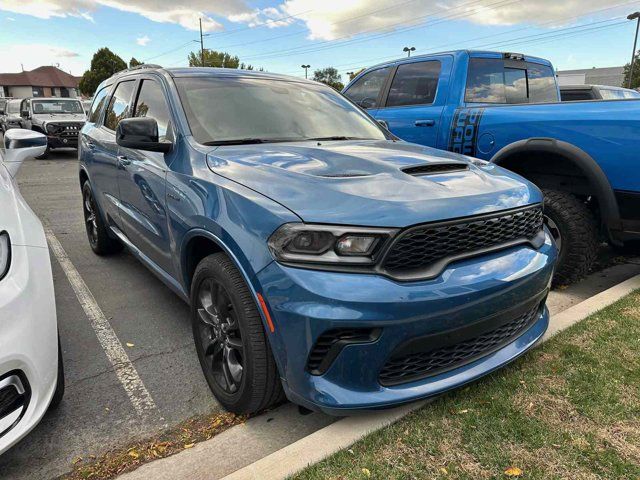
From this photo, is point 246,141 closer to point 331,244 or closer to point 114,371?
point 331,244

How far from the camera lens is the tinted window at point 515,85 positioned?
5086 millimetres

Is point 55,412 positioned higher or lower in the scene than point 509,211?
lower

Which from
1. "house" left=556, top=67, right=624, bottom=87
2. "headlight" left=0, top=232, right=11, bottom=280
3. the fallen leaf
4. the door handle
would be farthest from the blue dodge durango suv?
"house" left=556, top=67, right=624, bottom=87

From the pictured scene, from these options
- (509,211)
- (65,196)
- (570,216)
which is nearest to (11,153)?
(509,211)

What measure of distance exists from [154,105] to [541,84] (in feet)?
14.0

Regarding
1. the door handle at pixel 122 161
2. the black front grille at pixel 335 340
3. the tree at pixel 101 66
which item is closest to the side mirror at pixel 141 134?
the door handle at pixel 122 161

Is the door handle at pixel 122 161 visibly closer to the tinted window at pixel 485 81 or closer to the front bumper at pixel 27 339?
the front bumper at pixel 27 339

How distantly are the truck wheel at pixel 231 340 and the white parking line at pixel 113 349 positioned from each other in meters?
0.39

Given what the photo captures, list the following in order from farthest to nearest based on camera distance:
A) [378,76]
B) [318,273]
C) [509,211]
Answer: [378,76] < [509,211] < [318,273]

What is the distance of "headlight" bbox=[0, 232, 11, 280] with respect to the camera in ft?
6.27

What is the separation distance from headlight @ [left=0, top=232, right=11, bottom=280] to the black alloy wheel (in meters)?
0.87

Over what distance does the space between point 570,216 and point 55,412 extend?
3752mm

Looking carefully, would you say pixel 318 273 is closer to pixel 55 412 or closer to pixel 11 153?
pixel 55 412

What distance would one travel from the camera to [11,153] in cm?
311
